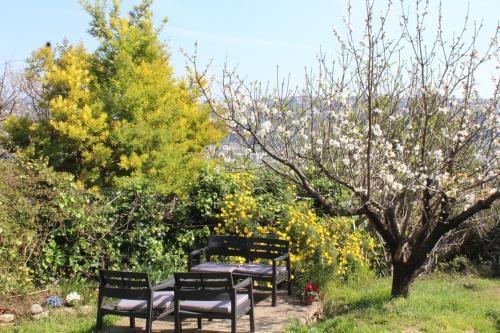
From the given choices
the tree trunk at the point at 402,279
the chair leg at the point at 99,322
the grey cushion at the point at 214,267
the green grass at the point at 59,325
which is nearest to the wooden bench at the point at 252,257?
the grey cushion at the point at 214,267

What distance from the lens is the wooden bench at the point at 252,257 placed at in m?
6.42

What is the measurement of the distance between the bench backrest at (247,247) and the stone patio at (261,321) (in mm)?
688

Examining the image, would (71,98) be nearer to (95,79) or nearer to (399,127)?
(95,79)

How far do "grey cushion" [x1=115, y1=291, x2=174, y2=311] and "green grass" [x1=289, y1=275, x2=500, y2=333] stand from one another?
131cm

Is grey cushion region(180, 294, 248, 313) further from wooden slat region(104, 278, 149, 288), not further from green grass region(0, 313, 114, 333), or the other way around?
green grass region(0, 313, 114, 333)

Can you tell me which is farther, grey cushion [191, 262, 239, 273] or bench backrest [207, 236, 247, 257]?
bench backrest [207, 236, 247, 257]

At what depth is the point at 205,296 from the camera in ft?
16.4

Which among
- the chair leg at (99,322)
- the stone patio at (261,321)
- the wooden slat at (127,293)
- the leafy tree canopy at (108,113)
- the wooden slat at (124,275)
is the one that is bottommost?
the stone patio at (261,321)

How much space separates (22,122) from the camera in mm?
10180

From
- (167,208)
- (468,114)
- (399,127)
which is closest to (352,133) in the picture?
(399,127)

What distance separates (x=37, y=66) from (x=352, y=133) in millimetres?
7061

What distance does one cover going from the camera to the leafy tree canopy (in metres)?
9.76

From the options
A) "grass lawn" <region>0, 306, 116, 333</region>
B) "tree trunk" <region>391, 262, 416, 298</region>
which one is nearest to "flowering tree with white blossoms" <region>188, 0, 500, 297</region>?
"tree trunk" <region>391, 262, 416, 298</region>

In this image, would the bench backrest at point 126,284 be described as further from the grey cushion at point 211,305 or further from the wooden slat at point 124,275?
the grey cushion at point 211,305
